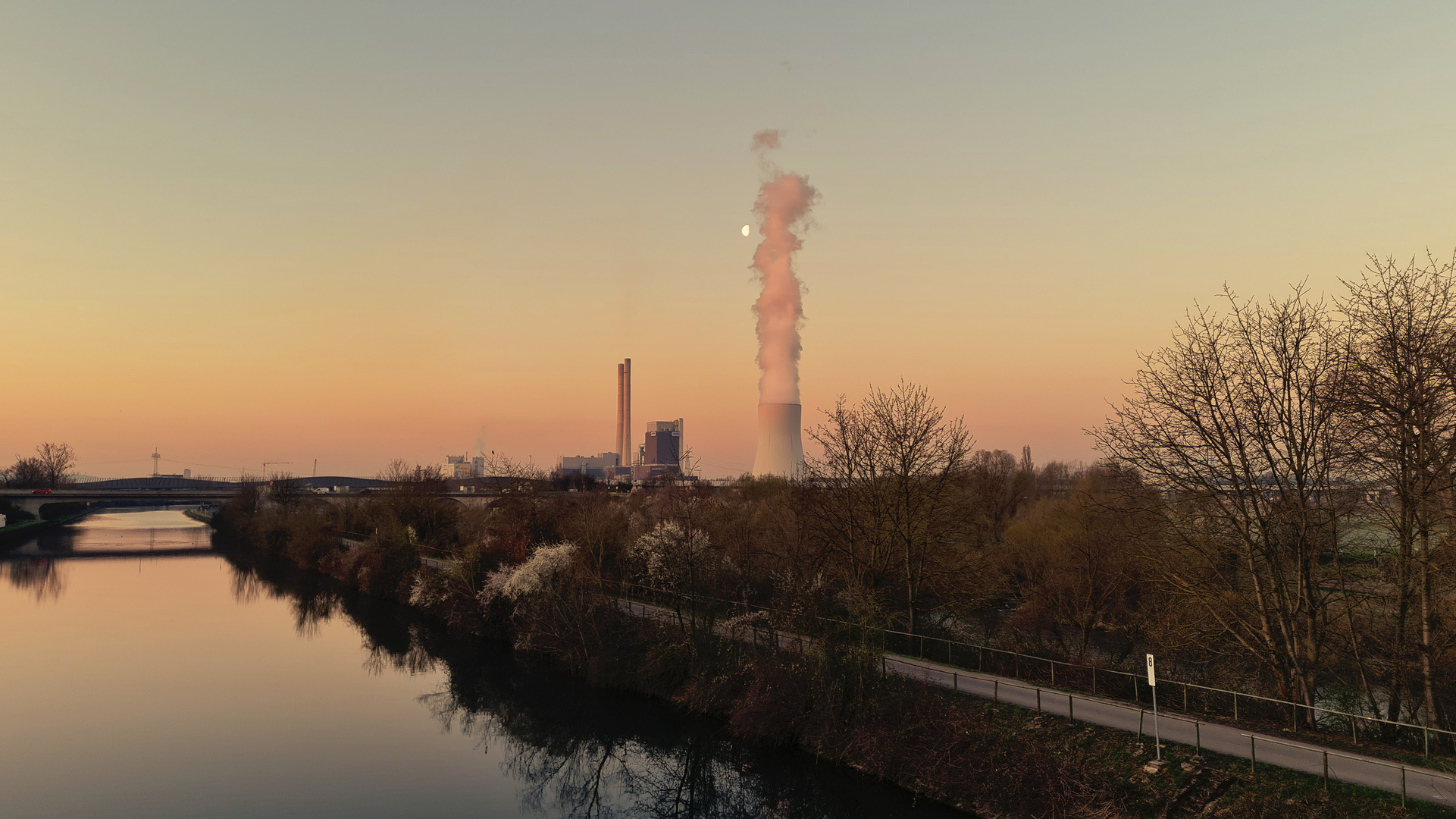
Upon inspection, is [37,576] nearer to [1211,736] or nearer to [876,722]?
[876,722]

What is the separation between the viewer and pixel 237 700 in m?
29.2

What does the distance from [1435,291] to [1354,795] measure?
1123cm

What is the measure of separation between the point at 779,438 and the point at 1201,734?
54.4 metres

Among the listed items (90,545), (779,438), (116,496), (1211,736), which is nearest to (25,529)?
(90,545)

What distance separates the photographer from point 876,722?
21.6 m

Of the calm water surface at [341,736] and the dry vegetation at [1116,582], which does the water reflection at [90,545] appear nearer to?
the calm water surface at [341,736]

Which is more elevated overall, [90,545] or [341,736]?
[90,545]

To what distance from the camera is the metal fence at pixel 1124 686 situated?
715 inches

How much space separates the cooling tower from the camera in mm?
71750

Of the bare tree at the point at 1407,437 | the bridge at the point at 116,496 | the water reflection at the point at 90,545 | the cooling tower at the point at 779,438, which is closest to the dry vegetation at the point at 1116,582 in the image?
the bare tree at the point at 1407,437

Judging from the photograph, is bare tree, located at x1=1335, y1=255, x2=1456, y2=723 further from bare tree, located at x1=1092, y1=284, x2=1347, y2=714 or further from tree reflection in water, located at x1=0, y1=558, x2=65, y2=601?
tree reflection in water, located at x1=0, y1=558, x2=65, y2=601

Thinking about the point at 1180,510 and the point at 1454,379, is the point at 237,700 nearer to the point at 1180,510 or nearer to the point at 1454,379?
the point at 1180,510

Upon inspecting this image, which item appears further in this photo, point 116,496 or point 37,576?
point 116,496

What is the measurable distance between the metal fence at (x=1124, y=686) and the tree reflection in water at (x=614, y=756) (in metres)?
3.94
